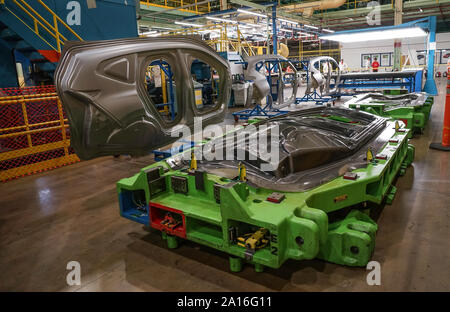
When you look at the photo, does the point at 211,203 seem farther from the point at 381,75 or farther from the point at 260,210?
the point at 381,75

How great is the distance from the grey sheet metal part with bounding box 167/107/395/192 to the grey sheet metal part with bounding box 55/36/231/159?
0.68m

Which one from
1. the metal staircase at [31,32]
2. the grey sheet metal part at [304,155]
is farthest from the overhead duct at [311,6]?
the grey sheet metal part at [304,155]

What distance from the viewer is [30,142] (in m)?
5.62

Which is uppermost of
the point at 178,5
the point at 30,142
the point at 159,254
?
the point at 178,5

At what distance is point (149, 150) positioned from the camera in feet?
7.77

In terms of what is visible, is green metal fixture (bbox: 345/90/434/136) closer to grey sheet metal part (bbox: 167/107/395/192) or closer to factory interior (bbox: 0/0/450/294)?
factory interior (bbox: 0/0/450/294)

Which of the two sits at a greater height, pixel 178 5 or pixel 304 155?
pixel 178 5

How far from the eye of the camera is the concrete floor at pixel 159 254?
2.30m

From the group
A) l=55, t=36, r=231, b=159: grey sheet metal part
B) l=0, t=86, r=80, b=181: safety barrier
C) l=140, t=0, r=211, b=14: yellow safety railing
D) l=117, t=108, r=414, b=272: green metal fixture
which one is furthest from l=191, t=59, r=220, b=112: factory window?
l=55, t=36, r=231, b=159: grey sheet metal part

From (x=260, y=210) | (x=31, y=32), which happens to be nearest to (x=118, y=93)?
(x=260, y=210)

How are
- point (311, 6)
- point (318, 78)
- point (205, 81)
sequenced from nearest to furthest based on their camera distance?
point (318, 78), point (205, 81), point (311, 6)

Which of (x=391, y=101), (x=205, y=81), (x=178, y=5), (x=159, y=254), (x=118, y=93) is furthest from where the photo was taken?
(x=178, y=5)

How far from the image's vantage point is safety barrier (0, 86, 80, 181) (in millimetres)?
5266

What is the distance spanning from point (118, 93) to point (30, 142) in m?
4.46
